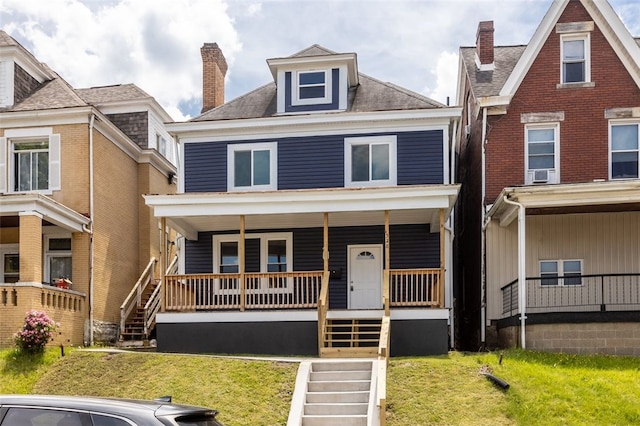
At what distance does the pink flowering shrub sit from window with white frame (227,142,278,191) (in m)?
6.46

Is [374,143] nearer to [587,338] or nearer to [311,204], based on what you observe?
[311,204]

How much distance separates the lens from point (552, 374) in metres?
13.5

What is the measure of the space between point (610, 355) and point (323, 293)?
6538mm

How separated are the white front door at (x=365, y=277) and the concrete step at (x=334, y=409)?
296 inches

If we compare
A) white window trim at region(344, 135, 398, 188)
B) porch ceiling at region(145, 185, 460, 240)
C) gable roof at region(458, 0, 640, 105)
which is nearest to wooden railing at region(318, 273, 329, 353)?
porch ceiling at region(145, 185, 460, 240)

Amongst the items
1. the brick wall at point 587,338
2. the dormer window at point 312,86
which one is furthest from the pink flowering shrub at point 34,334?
the brick wall at point 587,338

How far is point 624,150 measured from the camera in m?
20.1

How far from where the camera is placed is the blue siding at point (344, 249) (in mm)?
20328

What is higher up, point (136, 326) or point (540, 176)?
point (540, 176)

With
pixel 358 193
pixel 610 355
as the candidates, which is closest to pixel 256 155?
pixel 358 193

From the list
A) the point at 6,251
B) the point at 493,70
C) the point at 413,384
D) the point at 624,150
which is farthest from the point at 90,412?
the point at 493,70

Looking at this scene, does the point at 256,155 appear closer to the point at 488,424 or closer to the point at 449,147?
the point at 449,147

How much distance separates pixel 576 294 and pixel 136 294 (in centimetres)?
1321

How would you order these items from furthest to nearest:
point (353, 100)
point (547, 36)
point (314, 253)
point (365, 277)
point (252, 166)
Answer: point (353, 100)
point (252, 166)
point (314, 253)
point (365, 277)
point (547, 36)
